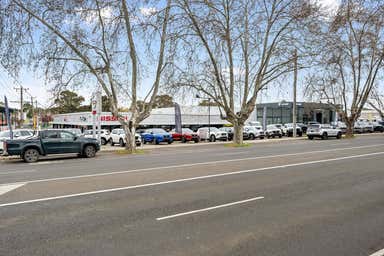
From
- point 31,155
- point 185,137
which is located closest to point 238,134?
point 185,137

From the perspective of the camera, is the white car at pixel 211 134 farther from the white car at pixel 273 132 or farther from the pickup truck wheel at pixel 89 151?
the pickup truck wheel at pixel 89 151

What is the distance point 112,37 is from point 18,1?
19.8 feet

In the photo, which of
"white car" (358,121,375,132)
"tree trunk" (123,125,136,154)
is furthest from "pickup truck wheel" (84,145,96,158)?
"white car" (358,121,375,132)

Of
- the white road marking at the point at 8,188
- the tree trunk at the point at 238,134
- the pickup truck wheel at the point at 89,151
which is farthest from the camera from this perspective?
the tree trunk at the point at 238,134

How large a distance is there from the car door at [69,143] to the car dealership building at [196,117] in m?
Result: 20.9

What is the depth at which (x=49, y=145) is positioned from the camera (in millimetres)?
16438

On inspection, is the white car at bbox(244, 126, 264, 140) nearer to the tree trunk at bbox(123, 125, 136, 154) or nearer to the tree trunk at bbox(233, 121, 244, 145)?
the tree trunk at bbox(233, 121, 244, 145)

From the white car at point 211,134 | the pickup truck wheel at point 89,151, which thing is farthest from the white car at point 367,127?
the pickup truck wheel at point 89,151

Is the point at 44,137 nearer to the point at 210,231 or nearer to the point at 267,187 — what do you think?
the point at 267,187

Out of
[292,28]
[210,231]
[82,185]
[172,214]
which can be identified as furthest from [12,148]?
[292,28]

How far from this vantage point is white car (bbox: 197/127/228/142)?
36344 millimetres

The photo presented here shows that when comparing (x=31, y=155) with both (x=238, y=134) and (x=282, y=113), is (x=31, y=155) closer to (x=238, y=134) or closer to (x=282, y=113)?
(x=238, y=134)

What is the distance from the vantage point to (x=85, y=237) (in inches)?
181

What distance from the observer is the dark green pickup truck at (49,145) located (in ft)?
51.5
